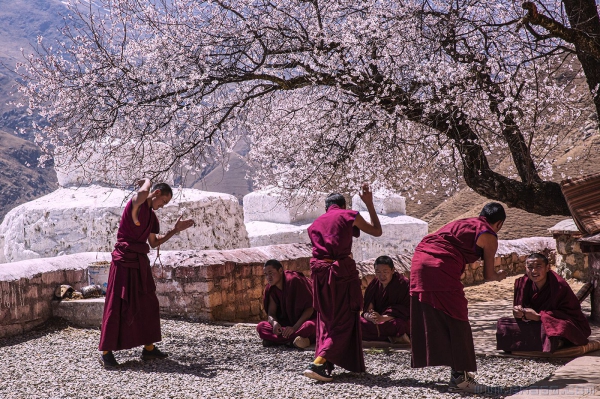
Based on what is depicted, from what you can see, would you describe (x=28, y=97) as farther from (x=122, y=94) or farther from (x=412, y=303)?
(x=412, y=303)

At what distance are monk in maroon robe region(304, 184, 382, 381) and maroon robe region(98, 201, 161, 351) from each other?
1.46 metres

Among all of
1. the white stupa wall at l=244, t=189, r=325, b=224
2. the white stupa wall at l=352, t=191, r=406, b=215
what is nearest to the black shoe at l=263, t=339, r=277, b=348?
the white stupa wall at l=244, t=189, r=325, b=224

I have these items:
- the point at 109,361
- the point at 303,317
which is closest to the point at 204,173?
the point at 303,317

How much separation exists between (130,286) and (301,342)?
1.53m

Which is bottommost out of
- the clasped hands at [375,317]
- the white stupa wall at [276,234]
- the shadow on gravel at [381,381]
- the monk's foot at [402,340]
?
the shadow on gravel at [381,381]

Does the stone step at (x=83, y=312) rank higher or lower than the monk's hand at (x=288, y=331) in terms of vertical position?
higher

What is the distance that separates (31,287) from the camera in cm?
643

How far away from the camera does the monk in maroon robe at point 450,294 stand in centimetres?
396

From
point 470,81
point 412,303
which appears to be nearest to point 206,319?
point 412,303

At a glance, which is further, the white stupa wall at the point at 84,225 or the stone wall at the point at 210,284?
the white stupa wall at the point at 84,225

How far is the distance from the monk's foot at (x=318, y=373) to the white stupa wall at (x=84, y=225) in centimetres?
552

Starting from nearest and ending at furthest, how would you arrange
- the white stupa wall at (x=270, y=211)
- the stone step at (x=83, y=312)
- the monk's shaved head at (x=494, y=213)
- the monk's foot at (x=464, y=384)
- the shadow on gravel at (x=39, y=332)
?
the monk's foot at (x=464, y=384) < the monk's shaved head at (x=494, y=213) < the shadow on gravel at (x=39, y=332) < the stone step at (x=83, y=312) < the white stupa wall at (x=270, y=211)

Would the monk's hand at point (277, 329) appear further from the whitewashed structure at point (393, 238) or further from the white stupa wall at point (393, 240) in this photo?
the white stupa wall at point (393, 240)

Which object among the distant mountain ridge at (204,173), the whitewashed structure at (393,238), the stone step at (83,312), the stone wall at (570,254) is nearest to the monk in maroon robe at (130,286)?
the stone step at (83,312)
